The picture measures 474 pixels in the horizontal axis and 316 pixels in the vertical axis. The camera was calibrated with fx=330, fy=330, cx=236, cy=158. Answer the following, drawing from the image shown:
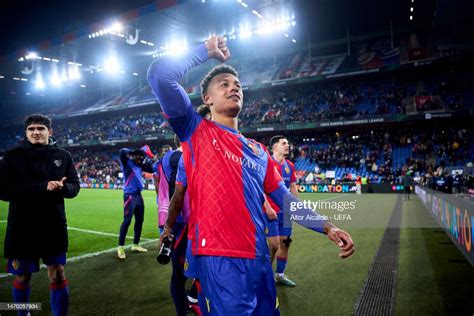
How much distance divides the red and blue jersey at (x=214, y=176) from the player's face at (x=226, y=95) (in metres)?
0.13

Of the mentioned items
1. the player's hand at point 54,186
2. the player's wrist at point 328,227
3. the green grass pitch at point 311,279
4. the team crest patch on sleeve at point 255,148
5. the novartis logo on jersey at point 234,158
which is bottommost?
the green grass pitch at point 311,279

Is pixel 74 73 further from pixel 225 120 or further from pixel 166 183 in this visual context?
pixel 225 120

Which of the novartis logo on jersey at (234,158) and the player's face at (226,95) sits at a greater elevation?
the player's face at (226,95)

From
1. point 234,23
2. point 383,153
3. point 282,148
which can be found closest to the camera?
point 282,148

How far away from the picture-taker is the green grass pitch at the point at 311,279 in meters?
4.26

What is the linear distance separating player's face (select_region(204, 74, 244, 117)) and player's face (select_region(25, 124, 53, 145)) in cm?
245

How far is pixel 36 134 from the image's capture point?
366cm

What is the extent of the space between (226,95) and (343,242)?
1.18m

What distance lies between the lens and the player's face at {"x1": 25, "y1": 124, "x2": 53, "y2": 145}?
11.9 feet

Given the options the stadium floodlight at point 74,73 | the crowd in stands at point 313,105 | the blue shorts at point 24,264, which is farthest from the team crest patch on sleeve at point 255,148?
the stadium floodlight at point 74,73

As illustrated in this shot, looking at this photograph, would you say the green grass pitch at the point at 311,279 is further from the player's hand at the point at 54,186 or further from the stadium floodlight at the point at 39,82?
the stadium floodlight at the point at 39,82

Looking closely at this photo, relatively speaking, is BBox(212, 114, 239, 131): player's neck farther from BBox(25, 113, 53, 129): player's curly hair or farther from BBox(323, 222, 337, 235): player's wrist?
BBox(25, 113, 53, 129): player's curly hair

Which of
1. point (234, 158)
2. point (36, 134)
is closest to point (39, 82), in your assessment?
point (36, 134)

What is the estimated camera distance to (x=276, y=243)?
4.71 meters
